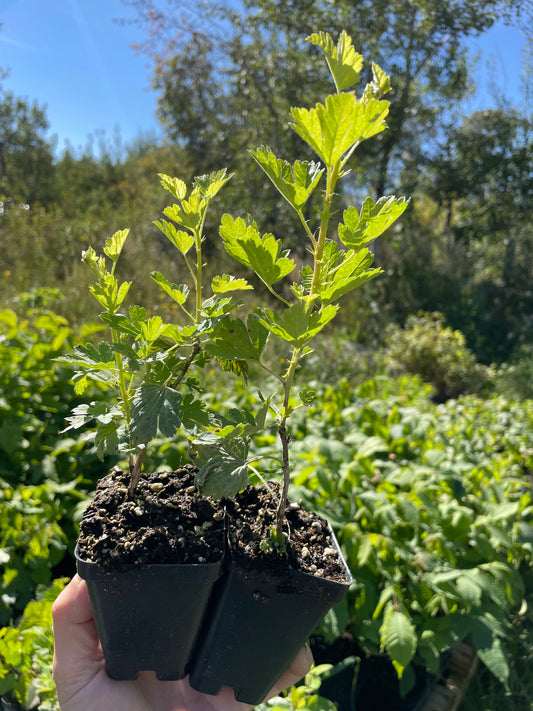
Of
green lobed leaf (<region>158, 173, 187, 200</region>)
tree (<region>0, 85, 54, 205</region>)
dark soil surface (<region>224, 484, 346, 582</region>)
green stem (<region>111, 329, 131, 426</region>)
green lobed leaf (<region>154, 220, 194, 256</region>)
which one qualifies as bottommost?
dark soil surface (<region>224, 484, 346, 582</region>)

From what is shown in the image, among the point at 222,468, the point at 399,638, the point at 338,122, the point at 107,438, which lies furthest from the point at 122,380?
the point at 399,638

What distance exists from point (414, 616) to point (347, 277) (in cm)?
148

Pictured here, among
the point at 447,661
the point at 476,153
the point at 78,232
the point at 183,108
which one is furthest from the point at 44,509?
the point at 183,108

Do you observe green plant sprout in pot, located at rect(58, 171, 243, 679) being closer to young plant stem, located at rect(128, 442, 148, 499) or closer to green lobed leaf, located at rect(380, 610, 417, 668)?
young plant stem, located at rect(128, 442, 148, 499)

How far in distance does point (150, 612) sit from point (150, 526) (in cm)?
13

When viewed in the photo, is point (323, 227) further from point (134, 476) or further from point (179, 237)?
point (134, 476)

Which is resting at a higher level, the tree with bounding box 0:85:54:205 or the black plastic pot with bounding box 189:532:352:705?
the tree with bounding box 0:85:54:205

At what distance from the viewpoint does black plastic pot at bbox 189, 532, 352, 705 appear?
2.35ft

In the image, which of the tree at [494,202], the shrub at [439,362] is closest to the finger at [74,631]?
the shrub at [439,362]

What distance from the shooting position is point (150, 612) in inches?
29.4

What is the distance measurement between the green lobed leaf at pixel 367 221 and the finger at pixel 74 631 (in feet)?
2.31

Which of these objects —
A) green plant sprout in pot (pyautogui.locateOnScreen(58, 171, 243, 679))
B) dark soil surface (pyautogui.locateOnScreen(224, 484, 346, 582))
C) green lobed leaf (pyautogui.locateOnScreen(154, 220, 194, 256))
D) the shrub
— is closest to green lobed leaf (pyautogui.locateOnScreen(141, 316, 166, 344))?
green plant sprout in pot (pyautogui.locateOnScreen(58, 171, 243, 679))

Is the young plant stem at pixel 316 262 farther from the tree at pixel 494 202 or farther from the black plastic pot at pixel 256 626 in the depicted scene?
the tree at pixel 494 202

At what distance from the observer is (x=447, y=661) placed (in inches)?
75.1
